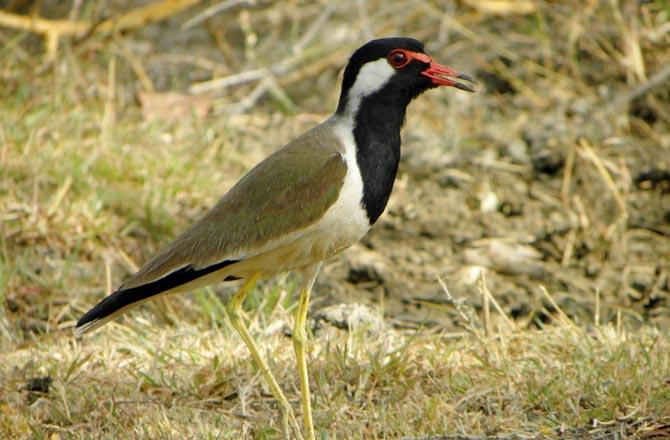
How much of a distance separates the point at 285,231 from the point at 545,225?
262 cm

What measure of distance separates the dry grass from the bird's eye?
1.01 metres

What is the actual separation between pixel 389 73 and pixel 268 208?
71 cm

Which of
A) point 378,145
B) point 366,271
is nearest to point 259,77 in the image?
point 366,271

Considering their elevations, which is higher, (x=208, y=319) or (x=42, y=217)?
(x=42, y=217)

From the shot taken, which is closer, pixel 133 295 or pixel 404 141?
pixel 133 295

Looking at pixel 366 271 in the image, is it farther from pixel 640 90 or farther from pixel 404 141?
pixel 640 90

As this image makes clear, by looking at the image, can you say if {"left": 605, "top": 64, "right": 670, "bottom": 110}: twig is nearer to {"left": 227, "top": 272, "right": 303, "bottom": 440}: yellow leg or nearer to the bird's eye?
the bird's eye

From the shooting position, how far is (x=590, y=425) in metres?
3.96

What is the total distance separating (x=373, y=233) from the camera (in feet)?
20.9

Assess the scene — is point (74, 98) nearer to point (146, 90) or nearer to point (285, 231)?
point (146, 90)

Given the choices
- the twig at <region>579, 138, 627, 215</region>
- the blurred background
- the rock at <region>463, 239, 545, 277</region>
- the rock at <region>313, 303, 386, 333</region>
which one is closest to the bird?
the rock at <region>313, 303, 386, 333</region>

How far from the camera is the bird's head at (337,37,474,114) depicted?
440 cm

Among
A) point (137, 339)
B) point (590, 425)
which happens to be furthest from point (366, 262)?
point (590, 425)

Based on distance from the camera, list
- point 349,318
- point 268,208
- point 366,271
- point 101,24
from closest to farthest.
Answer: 1. point 268,208
2. point 349,318
3. point 366,271
4. point 101,24
